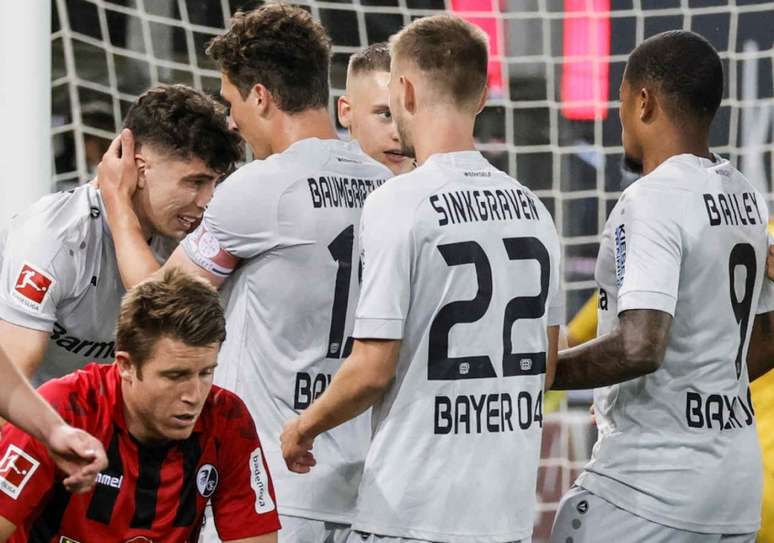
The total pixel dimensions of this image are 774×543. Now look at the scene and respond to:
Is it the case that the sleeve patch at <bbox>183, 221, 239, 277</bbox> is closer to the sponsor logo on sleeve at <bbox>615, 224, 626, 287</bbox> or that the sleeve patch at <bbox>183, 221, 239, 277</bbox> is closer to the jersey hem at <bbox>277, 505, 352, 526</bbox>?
the jersey hem at <bbox>277, 505, 352, 526</bbox>

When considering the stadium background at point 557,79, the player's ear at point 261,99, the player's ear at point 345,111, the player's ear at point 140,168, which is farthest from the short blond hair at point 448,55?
the stadium background at point 557,79

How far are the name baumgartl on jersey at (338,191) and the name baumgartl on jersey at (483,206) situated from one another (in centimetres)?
39

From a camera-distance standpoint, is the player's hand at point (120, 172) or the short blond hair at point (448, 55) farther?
the player's hand at point (120, 172)

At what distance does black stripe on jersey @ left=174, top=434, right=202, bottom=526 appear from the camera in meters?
2.72

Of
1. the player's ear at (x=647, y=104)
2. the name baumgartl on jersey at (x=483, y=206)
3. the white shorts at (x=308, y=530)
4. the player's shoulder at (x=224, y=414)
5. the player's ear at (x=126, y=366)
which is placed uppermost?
the player's ear at (x=647, y=104)

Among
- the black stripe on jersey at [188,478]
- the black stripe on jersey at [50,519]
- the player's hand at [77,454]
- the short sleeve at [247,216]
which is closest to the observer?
the player's hand at [77,454]

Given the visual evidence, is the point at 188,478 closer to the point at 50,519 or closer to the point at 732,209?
the point at 50,519

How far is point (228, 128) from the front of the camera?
327cm

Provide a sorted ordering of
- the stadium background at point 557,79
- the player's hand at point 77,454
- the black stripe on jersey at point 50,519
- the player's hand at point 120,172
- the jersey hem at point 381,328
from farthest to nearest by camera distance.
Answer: the stadium background at point 557,79, the player's hand at point 120,172, the black stripe on jersey at point 50,519, the jersey hem at point 381,328, the player's hand at point 77,454

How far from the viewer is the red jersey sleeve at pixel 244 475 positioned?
273 cm

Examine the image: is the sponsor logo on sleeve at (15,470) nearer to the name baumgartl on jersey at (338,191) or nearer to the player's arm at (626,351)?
the name baumgartl on jersey at (338,191)

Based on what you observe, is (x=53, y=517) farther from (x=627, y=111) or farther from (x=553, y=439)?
(x=553, y=439)

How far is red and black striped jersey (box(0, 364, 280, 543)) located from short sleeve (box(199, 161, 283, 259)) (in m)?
0.30

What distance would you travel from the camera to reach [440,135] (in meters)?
2.66
